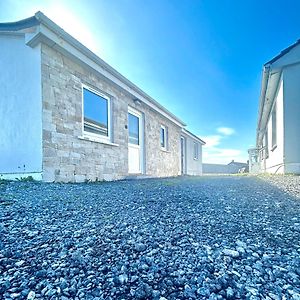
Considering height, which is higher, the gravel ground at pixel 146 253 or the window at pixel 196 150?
the window at pixel 196 150

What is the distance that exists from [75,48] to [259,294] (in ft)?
16.1

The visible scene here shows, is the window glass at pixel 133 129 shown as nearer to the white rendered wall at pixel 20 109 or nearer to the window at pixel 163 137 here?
→ the window at pixel 163 137

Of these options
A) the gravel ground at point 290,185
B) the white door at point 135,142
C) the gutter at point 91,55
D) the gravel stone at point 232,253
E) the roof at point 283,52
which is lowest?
the gravel stone at point 232,253

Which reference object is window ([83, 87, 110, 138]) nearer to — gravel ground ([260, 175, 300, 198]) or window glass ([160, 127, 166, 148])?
window glass ([160, 127, 166, 148])

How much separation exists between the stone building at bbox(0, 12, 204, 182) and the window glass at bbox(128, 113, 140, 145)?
91cm

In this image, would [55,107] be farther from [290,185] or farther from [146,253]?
[290,185]

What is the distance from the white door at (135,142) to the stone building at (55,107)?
85 centimetres

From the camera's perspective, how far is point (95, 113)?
5.35m

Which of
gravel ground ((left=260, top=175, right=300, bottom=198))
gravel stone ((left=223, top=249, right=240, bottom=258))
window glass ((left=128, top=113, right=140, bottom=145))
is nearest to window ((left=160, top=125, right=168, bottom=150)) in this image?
window glass ((left=128, top=113, right=140, bottom=145))

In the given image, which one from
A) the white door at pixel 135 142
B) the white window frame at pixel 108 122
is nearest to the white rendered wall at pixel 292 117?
the white door at pixel 135 142

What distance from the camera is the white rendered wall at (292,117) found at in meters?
5.83

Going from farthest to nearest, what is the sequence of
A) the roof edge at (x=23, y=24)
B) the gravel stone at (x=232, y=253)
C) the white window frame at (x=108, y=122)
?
the white window frame at (x=108, y=122), the roof edge at (x=23, y=24), the gravel stone at (x=232, y=253)

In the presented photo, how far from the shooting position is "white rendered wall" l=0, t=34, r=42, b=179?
3857mm

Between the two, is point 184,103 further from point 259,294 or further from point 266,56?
point 259,294
